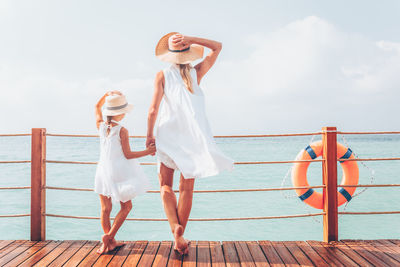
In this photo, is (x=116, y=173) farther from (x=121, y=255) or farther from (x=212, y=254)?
(x=212, y=254)

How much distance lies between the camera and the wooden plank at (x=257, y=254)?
6.06ft

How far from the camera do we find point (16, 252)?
6.77 ft

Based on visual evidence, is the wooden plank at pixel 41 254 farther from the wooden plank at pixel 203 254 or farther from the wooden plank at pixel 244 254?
the wooden plank at pixel 244 254

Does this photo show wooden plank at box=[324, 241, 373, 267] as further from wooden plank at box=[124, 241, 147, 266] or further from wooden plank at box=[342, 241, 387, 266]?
wooden plank at box=[124, 241, 147, 266]

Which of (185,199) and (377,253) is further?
(377,253)

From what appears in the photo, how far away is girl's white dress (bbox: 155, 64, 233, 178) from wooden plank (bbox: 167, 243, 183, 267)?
1.61ft

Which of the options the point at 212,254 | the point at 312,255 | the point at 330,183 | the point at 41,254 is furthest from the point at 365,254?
the point at 41,254

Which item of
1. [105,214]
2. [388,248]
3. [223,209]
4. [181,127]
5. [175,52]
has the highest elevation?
[175,52]

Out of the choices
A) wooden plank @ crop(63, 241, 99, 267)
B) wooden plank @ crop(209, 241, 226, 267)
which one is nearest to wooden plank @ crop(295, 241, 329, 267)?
wooden plank @ crop(209, 241, 226, 267)

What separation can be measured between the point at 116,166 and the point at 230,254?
2.89ft

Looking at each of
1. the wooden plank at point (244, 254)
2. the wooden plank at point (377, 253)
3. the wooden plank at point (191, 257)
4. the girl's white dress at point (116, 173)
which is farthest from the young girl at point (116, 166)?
the wooden plank at point (377, 253)

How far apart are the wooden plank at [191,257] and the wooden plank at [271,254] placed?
43cm

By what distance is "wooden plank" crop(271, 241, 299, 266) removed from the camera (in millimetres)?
1856

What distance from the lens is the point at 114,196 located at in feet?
6.44
